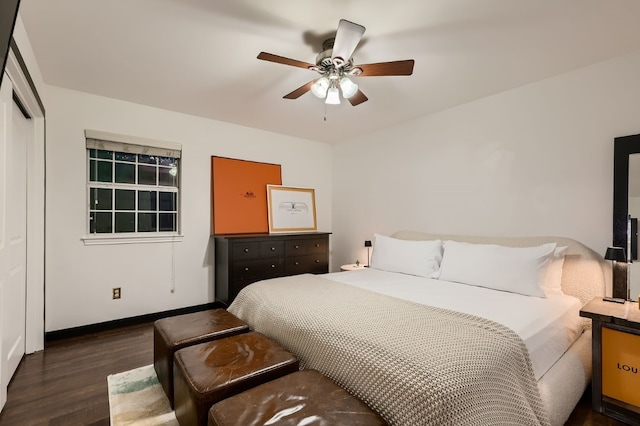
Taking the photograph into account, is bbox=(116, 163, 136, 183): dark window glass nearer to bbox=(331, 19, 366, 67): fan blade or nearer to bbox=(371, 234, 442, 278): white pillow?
bbox=(331, 19, 366, 67): fan blade

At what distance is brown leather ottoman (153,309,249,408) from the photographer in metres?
1.86

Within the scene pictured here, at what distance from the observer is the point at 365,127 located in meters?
4.18

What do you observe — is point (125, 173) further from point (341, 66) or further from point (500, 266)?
point (500, 266)

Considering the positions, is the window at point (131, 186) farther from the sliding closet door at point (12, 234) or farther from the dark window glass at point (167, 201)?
the sliding closet door at point (12, 234)

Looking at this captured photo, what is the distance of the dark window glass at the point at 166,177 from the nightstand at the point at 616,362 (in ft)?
13.5

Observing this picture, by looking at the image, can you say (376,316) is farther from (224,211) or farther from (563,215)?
(224,211)

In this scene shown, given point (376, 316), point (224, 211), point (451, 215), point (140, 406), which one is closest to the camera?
point (376, 316)

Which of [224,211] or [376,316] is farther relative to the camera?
[224,211]

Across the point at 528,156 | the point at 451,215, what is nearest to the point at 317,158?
the point at 451,215

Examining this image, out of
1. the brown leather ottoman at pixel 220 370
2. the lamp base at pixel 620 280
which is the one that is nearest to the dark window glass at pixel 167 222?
the brown leather ottoman at pixel 220 370

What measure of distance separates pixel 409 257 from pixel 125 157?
335 centimetres

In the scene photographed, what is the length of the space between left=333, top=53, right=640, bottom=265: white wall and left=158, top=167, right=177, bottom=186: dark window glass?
2.64 meters

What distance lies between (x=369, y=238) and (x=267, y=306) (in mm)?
2575

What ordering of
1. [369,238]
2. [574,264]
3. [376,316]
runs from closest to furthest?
[376,316], [574,264], [369,238]
